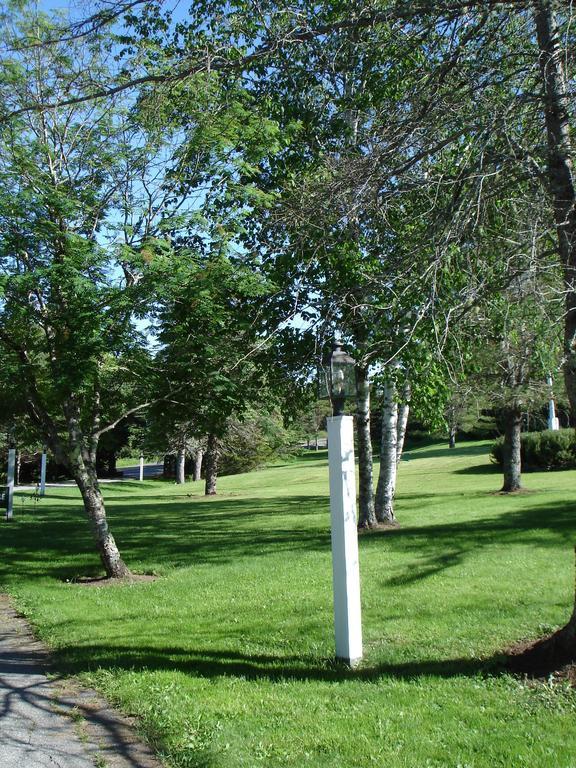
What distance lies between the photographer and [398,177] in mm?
7000

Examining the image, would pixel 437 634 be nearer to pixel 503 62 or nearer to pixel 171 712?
pixel 171 712

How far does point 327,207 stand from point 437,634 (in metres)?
4.18

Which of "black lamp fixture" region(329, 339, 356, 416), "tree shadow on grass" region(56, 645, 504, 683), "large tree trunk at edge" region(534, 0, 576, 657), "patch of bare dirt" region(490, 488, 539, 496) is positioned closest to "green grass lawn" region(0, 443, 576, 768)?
"tree shadow on grass" region(56, 645, 504, 683)

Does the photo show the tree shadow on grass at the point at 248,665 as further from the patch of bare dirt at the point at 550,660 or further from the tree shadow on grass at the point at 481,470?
the tree shadow on grass at the point at 481,470

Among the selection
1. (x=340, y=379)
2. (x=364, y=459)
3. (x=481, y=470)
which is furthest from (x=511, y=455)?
(x=340, y=379)

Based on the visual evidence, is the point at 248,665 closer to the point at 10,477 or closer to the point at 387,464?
the point at 387,464

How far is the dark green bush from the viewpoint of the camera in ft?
102

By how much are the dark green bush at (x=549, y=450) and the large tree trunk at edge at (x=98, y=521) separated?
79.0 feet

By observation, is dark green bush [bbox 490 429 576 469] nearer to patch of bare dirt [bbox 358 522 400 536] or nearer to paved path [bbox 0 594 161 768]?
patch of bare dirt [bbox 358 522 400 536]

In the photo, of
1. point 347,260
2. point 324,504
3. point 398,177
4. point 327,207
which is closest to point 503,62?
point 398,177

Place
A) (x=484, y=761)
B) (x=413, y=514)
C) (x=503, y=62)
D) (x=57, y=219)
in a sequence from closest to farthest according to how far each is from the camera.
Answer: (x=484, y=761) → (x=503, y=62) → (x=57, y=219) → (x=413, y=514)

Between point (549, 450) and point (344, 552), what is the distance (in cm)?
2743

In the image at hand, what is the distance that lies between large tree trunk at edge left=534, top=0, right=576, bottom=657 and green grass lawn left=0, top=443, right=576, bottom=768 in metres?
1.25

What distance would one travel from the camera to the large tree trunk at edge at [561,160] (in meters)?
5.66
